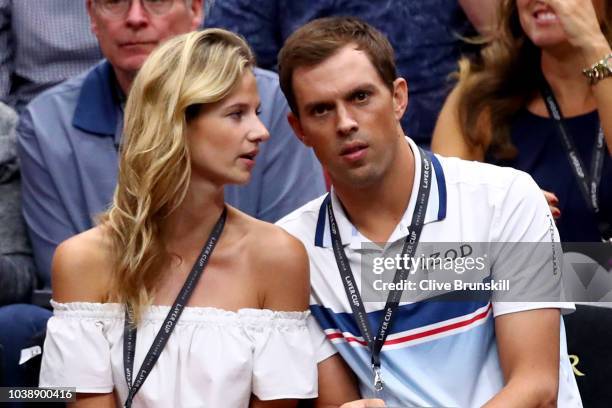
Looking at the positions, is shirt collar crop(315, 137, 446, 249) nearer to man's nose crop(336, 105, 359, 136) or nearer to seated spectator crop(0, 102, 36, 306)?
man's nose crop(336, 105, 359, 136)

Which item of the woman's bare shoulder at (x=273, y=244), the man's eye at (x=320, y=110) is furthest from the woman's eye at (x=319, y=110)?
the woman's bare shoulder at (x=273, y=244)

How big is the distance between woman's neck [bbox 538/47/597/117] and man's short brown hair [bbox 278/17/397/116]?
3.26 feet

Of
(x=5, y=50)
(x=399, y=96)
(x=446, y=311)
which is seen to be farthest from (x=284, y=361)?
(x=5, y=50)

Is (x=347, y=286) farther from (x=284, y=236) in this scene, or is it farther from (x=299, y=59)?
(x=299, y=59)

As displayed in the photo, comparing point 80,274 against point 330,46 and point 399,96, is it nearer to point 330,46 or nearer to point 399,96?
point 330,46

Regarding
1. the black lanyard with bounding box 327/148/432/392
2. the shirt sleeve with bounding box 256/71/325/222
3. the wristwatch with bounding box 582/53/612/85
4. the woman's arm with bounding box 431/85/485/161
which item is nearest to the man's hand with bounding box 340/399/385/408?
the black lanyard with bounding box 327/148/432/392

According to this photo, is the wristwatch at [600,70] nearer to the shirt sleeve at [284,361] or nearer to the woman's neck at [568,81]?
the woman's neck at [568,81]

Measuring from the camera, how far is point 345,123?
3.57 meters

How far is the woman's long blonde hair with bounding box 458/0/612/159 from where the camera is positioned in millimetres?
4508

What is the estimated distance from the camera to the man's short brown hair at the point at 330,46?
12.0ft

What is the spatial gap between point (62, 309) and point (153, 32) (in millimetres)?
1381

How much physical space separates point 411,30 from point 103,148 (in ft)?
4.34

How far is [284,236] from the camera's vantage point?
3.59 meters

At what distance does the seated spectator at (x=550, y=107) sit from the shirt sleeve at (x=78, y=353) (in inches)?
61.8
